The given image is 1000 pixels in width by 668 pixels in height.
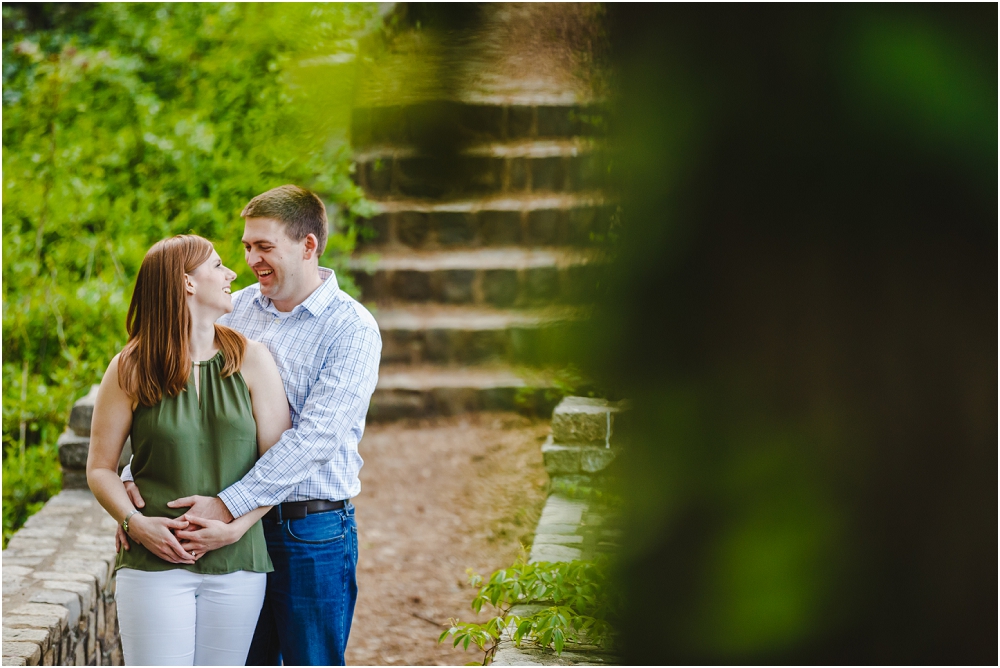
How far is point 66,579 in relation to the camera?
2949 millimetres

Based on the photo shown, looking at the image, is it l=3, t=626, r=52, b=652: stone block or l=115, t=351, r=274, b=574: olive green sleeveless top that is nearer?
l=115, t=351, r=274, b=574: olive green sleeveless top

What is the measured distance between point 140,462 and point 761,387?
1.79 metres

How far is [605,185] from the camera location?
16.1 inches

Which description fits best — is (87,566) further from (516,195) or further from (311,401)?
(516,195)

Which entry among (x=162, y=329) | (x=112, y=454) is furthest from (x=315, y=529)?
(x=162, y=329)

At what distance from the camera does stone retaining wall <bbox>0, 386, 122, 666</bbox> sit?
2551 millimetres

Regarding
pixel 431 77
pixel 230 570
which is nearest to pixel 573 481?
pixel 230 570

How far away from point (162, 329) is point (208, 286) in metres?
0.14

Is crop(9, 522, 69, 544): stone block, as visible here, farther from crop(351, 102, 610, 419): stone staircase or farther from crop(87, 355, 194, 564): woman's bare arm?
crop(351, 102, 610, 419): stone staircase

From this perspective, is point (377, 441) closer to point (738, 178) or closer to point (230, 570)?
point (230, 570)

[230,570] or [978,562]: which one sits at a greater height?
[978,562]

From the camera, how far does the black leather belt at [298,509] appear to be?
2.00 metres

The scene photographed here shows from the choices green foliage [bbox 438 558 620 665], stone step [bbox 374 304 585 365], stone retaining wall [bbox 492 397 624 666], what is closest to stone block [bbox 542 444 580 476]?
stone retaining wall [bbox 492 397 624 666]

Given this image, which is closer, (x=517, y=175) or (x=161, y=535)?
(x=517, y=175)
